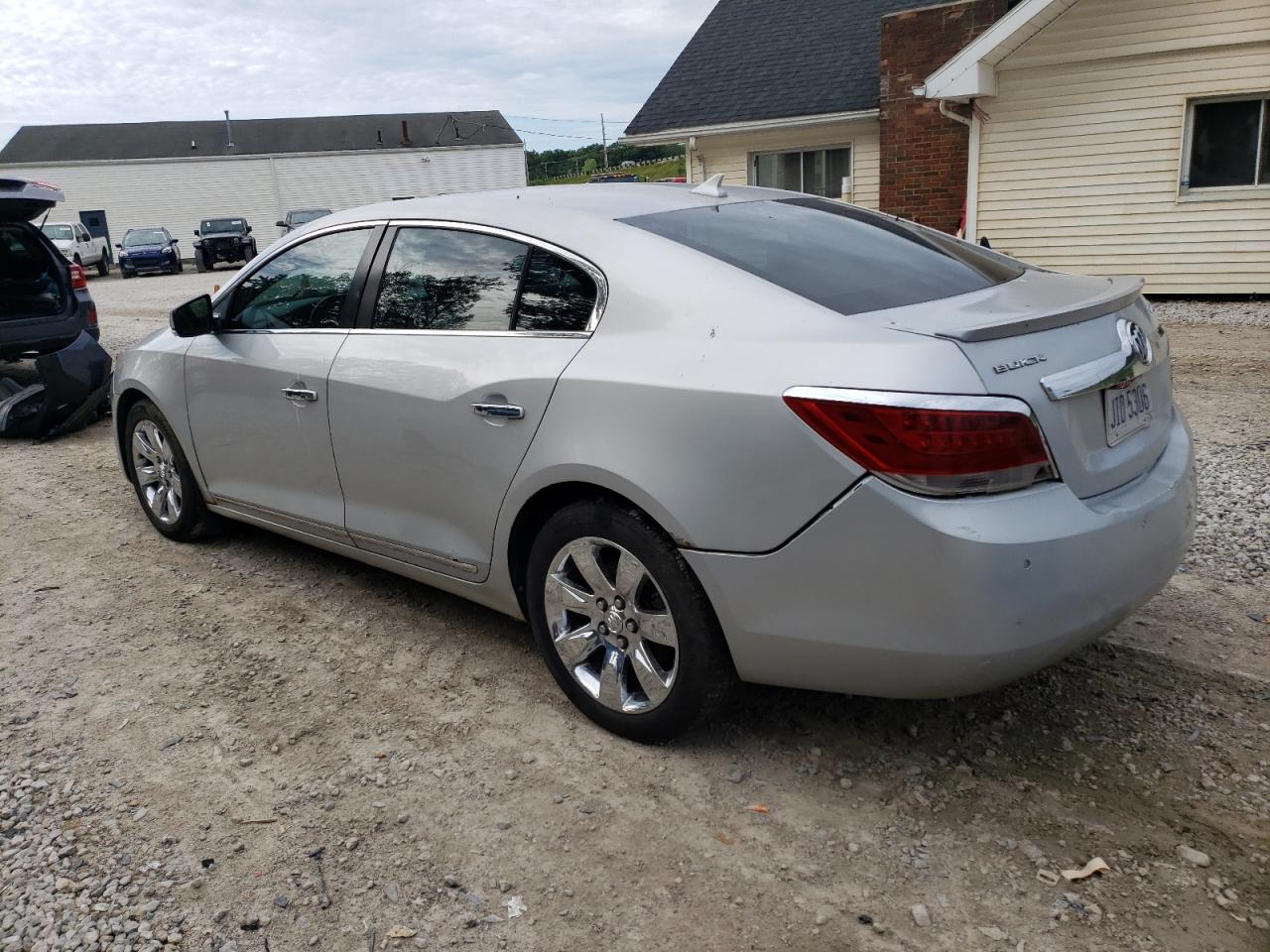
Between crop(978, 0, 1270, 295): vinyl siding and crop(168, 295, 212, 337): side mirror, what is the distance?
1140 cm

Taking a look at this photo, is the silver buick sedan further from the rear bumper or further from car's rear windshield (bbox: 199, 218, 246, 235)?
car's rear windshield (bbox: 199, 218, 246, 235)

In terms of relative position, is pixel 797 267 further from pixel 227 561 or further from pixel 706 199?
pixel 227 561

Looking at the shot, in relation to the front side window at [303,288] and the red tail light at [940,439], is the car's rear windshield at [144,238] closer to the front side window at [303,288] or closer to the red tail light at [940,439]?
the front side window at [303,288]

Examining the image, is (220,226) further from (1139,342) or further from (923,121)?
(1139,342)

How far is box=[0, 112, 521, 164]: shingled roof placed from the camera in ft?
160

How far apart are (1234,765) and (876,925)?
124 centimetres

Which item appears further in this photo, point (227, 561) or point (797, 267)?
point (227, 561)

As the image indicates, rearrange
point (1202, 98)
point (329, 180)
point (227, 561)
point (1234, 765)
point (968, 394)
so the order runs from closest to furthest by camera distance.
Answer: point (968, 394)
point (1234, 765)
point (227, 561)
point (1202, 98)
point (329, 180)

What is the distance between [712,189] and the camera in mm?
3693

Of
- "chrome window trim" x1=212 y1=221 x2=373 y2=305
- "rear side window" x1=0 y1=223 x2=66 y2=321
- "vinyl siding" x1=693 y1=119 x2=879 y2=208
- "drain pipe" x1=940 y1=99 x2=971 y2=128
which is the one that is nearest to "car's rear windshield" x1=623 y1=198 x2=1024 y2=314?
"chrome window trim" x1=212 y1=221 x2=373 y2=305

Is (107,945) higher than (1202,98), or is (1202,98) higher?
(1202,98)

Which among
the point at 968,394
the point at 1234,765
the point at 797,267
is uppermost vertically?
the point at 797,267

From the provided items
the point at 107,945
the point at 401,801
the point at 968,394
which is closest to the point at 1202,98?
the point at 968,394

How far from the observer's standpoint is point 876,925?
7.69 ft
